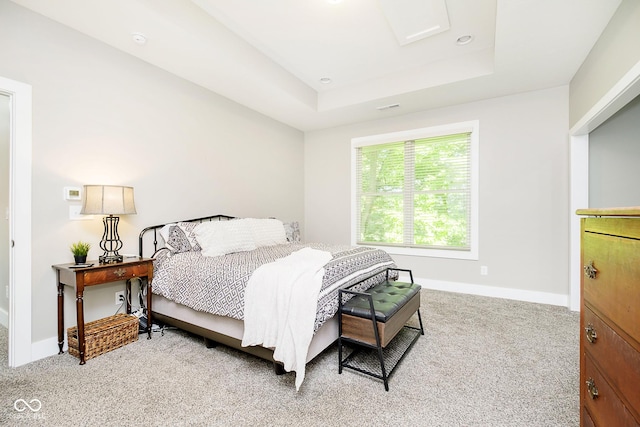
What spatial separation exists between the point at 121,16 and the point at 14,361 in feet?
8.94

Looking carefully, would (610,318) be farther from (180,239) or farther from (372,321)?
(180,239)

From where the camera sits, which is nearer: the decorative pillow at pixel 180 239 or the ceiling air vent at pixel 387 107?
the decorative pillow at pixel 180 239

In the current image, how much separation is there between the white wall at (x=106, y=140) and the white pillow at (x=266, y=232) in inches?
26.0

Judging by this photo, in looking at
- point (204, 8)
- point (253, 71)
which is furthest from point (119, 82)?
point (253, 71)

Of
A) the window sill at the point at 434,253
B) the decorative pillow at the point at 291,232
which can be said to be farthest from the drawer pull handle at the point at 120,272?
the window sill at the point at 434,253

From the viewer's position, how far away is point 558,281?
3482mm

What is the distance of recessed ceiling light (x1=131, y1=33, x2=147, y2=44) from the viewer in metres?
2.49

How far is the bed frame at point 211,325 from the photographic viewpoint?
1997 millimetres

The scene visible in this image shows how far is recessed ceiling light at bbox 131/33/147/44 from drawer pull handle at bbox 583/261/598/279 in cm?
342

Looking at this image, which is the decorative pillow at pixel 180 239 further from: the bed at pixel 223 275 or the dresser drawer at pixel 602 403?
the dresser drawer at pixel 602 403

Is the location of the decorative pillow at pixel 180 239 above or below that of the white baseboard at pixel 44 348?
above

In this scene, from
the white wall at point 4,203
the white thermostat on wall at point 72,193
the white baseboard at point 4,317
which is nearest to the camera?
the white thermostat on wall at point 72,193

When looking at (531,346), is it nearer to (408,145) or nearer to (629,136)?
(629,136)

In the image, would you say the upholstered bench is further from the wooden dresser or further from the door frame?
the door frame
